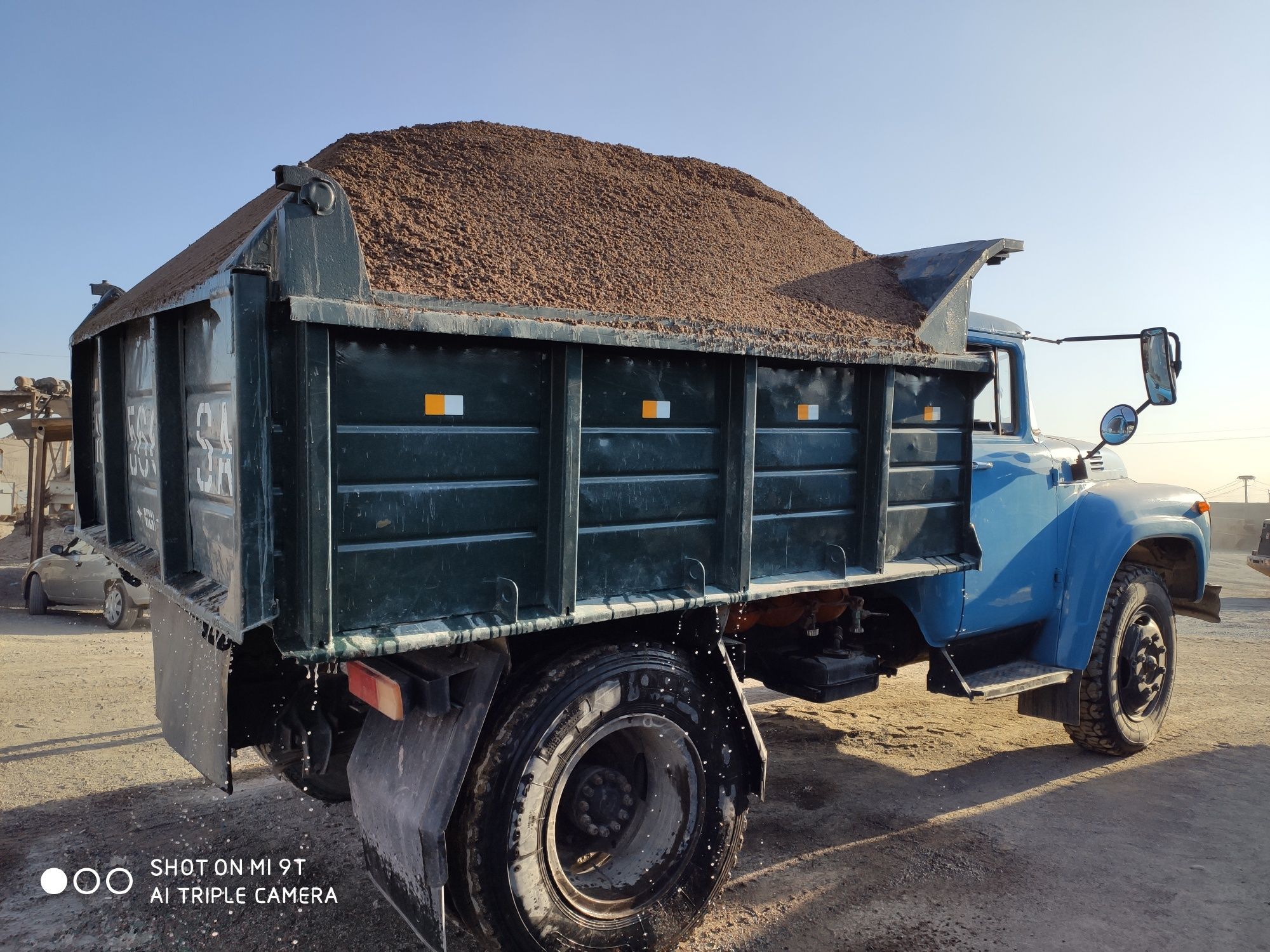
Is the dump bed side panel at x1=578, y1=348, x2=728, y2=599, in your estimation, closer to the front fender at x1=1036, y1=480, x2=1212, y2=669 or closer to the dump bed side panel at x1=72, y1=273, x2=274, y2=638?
the dump bed side panel at x1=72, y1=273, x2=274, y2=638

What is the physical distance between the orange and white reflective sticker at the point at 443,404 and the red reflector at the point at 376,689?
3.01 ft

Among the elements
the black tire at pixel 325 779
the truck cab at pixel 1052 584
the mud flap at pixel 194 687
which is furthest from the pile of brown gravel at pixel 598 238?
the black tire at pixel 325 779

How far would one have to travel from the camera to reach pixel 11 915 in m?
3.35

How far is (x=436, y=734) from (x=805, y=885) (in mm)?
1839

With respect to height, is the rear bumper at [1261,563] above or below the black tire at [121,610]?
above

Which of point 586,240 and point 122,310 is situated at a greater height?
point 586,240

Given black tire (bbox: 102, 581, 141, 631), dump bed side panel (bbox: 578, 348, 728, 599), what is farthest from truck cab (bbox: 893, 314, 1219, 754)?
black tire (bbox: 102, 581, 141, 631)

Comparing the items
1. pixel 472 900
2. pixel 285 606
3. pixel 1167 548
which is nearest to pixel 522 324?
pixel 285 606

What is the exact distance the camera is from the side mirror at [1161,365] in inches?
180

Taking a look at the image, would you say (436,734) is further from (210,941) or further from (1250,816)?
(1250,816)

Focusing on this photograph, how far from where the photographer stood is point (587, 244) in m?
3.36

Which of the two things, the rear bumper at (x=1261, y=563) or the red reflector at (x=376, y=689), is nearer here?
the red reflector at (x=376, y=689)

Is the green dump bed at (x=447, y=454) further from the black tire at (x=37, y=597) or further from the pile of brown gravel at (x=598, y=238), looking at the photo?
the black tire at (x=37, y=597)

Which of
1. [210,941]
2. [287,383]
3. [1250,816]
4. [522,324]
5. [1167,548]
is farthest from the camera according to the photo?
[1167,548]
